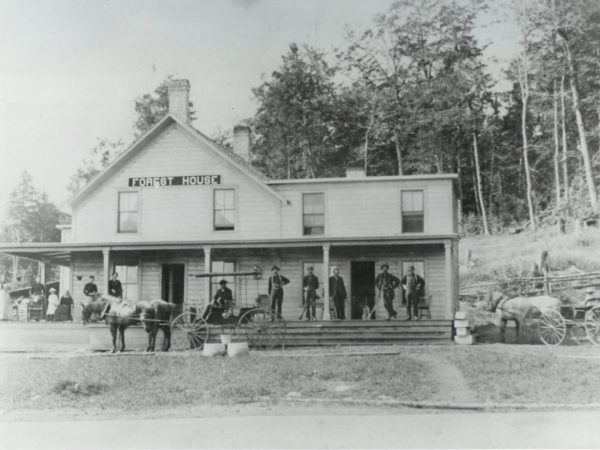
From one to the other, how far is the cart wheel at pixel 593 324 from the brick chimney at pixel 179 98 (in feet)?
42.2

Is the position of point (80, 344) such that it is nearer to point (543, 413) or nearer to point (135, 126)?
point (543, 413)

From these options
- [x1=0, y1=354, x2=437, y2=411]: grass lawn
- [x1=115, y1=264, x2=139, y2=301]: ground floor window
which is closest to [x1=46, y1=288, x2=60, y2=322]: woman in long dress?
[x1=115, y1=264, x2=139, y2=301]: ground floor window

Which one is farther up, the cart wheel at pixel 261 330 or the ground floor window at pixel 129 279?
the ground floor window at pixel 129 279

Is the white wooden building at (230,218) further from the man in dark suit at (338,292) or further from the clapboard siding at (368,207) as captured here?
the man in dark suit at (338,292)

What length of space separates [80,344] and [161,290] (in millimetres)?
4300

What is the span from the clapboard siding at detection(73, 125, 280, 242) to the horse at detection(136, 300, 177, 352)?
16.1 ft

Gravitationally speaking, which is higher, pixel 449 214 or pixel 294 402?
pixel 449 214

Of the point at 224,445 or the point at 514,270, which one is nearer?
the point at 224,445

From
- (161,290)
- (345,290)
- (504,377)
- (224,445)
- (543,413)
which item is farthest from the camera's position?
(161,290)

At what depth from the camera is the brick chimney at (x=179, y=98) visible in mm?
20906

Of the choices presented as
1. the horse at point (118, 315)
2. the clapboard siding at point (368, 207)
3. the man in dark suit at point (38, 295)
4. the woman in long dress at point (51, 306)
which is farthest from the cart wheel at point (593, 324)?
the man in dark suit at point (38, 295)

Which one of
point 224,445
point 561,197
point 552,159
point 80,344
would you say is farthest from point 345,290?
point 552,159

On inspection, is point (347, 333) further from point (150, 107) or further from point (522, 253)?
point (150, 107)

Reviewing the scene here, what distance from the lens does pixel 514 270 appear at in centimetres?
2500
